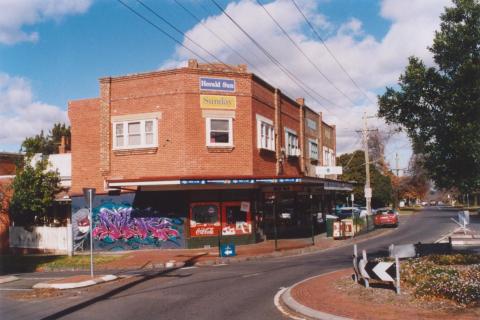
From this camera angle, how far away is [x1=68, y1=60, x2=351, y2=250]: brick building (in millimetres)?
25703

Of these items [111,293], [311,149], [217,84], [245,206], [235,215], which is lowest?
[111,293]

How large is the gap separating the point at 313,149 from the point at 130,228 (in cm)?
1889

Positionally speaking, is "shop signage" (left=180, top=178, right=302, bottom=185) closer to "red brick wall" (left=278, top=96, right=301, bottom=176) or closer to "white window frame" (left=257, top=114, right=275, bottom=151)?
"white window frame" (left=257, top=114, right=275, bottom=151)

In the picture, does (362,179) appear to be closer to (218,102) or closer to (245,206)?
(245,206)

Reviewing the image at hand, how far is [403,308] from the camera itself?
32.8ft

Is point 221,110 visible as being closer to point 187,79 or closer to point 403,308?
point 187,79

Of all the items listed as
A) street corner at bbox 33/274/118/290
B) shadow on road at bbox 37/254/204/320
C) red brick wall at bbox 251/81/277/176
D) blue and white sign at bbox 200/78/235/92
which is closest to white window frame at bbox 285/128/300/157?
red brick wall at bbox 251/81/277/176

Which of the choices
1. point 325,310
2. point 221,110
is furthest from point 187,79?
point 325,310

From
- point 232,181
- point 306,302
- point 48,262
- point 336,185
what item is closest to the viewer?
point 306,302

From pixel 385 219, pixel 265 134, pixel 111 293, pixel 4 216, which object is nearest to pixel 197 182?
pixel 265 134

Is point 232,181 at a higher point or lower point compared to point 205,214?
higher

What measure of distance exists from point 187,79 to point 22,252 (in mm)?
12761

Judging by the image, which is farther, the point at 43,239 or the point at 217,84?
the point at 43,239

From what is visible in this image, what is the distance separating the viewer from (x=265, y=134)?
2914cm
